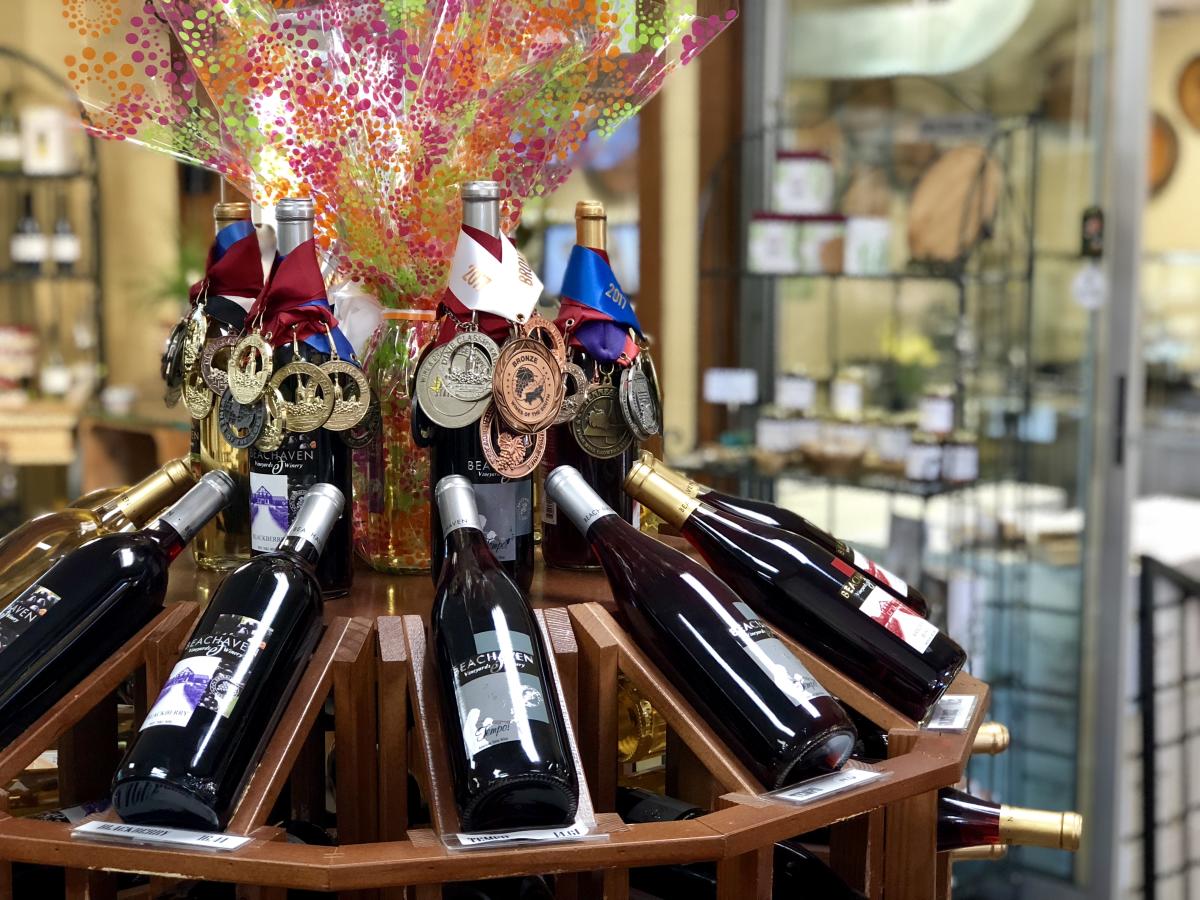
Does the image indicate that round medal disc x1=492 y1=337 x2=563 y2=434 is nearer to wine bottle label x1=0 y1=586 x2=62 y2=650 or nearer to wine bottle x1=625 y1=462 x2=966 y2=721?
wine bottle x1=625 y1=462 x2=966 y2=721

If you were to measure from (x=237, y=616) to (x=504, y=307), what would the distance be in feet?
0.98

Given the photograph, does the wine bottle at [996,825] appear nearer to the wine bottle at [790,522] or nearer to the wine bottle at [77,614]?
the wine bottle at [790,522]

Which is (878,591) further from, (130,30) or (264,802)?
(130,30)

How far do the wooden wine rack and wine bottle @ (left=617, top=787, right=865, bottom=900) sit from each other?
0.05 feet

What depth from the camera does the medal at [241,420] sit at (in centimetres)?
96

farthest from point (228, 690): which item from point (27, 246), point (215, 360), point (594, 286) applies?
point (27, 246)

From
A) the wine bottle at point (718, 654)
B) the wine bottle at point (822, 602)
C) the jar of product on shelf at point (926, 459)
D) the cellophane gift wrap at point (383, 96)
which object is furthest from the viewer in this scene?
A: the jar of product on shelf at point (926, 459)

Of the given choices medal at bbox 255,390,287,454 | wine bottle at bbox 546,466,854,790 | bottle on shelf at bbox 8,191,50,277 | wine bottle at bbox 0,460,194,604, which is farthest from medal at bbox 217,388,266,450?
bottle on shelf at bbox 8,191,50,277

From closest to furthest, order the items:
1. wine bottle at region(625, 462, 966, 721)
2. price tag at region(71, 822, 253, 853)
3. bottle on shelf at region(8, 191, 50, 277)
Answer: price tag at region(71, 822, 253, 853), wine bottle at region(625, 462, 966, 721), bottle on shelf at region(8, 191, 50, 277)

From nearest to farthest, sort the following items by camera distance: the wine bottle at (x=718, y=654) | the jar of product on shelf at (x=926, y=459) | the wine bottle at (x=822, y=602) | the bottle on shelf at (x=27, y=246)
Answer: the wine bottle at (x=718, y=654)
the wine bottle at (x=822, y=602)
the jar of product on shelf at (x=926, y=459)
the bottle on shelf at (x=27, y=246)

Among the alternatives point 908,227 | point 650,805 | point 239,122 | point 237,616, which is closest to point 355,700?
point 237,616

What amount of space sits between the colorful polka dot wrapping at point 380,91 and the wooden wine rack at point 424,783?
0.31 meters

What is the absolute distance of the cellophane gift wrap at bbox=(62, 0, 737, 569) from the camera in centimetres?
104

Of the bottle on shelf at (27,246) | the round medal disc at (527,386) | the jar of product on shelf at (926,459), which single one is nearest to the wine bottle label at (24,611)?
the round medal disc at (527,386)
